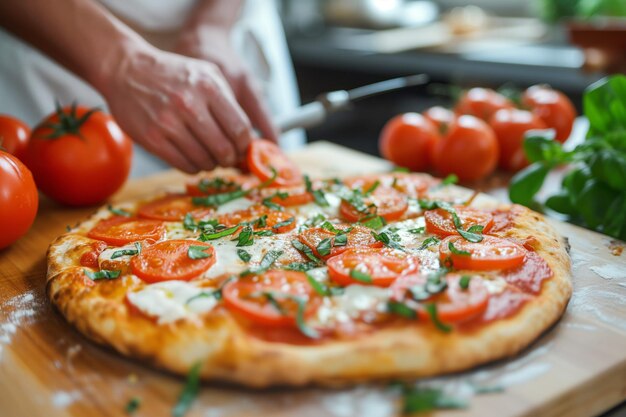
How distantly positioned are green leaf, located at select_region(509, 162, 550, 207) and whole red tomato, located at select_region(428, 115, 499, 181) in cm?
29

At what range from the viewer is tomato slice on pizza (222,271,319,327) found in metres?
1.14

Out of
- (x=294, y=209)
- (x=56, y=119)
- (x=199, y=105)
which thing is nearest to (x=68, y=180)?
(x=56, y=119)

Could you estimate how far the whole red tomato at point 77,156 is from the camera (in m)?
1.88

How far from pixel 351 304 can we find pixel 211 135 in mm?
821

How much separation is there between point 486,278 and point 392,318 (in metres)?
0.24

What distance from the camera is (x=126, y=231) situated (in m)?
1.58

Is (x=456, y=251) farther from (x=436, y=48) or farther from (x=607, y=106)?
(x=436, y=48)

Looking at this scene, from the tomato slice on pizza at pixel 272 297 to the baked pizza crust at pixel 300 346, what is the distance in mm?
34

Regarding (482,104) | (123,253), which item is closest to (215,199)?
(123,253)

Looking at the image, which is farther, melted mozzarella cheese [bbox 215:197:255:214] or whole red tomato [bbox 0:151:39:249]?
melted mozzarella cheese [bbox 215:197:255:214]

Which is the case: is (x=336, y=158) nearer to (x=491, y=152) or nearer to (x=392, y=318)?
(x=491, y=152)

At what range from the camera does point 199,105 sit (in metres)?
1.82

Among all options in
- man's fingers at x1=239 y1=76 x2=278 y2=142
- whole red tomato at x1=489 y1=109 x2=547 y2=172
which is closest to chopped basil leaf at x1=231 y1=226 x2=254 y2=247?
man's fingers at x1=239 y1=76 x2=278 y2=142

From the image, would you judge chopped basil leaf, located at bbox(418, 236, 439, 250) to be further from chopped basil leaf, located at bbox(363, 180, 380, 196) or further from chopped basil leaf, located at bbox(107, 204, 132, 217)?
chopped basil leaf, located at bbox(107, 204, 132, 217)
